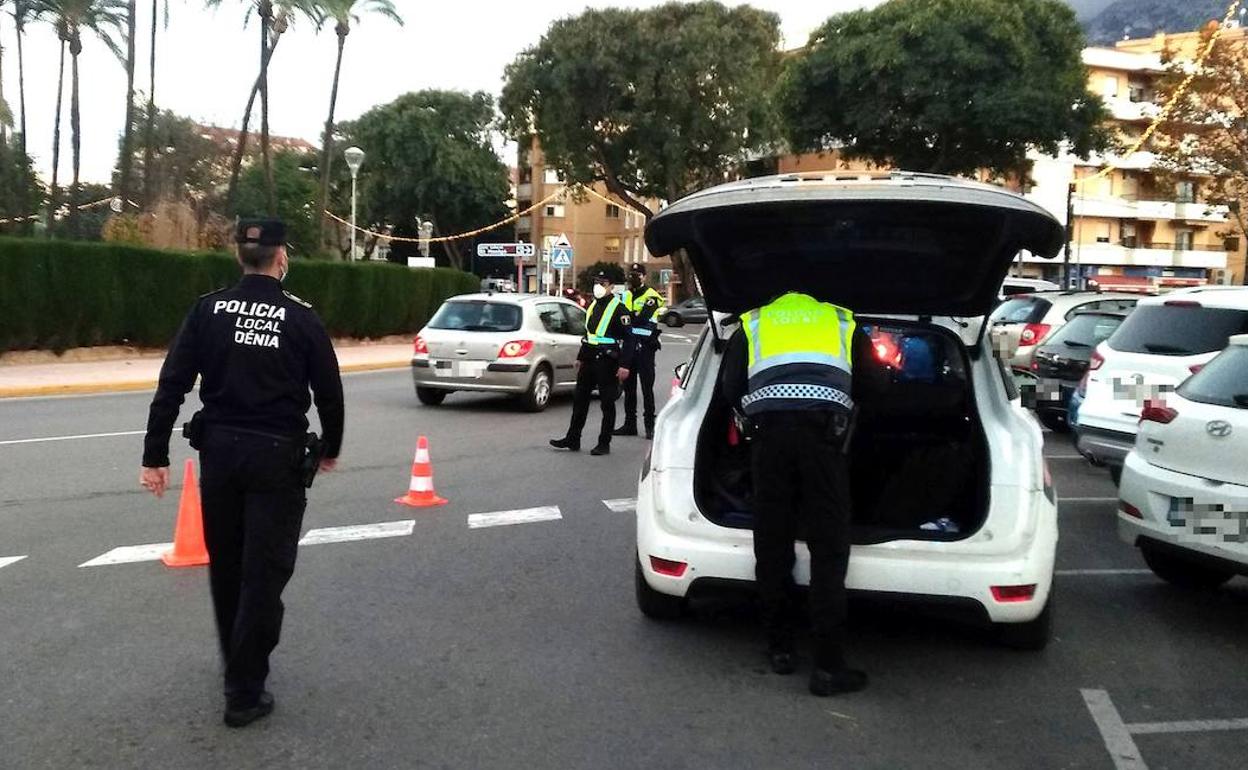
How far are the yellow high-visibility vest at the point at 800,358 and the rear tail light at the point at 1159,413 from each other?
86.8 inches

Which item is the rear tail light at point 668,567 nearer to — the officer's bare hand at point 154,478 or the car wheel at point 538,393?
the officer's bare hand at point 154,478

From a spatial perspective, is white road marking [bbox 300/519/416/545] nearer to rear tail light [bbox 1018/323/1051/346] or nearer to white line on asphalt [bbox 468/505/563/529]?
white line on asphalt [bbox 468/505/563/529]

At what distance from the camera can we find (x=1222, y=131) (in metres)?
25.8

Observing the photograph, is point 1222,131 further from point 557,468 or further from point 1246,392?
point 1246,392

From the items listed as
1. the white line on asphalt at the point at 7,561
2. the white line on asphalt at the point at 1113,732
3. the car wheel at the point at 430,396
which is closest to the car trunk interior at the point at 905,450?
the white line on asphalt at the point at 1113,732

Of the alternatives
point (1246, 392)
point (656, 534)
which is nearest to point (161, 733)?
point (656, 534)

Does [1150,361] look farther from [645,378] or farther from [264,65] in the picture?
[264,65]

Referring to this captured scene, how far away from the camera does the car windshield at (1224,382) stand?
19.8 ft

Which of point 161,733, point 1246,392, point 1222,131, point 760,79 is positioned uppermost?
point 760,79

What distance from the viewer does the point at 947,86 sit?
3123 centimetres

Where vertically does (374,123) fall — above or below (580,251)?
above

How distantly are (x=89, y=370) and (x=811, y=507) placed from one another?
60.4 ft

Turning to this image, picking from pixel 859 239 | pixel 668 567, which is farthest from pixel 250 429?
pixel 859 239

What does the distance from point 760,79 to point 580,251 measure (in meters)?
40.4
